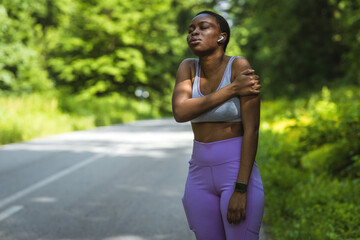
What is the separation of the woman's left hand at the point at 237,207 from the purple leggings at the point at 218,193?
0.04 meters

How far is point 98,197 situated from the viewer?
6.79m

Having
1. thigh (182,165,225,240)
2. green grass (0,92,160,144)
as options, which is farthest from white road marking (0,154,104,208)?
green grass (0,92,160,144)

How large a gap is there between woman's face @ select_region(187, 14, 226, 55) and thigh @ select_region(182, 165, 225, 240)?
65 centimetres

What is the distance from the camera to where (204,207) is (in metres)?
2.37

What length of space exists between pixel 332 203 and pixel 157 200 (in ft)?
8.64

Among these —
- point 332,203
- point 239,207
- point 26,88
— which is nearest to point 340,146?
point 332,203

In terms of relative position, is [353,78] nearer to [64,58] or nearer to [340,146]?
[340,146]

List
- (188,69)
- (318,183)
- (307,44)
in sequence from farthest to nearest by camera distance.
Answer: (307,44), (318,183), (188,69)

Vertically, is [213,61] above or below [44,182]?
above

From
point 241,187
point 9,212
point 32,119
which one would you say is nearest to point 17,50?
point 32,119

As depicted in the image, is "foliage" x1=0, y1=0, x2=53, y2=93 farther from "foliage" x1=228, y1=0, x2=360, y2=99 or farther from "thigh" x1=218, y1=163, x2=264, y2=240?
"thigh" x1=218, y1=163, x2=264, y2=240

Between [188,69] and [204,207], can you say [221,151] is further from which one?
[188,69]

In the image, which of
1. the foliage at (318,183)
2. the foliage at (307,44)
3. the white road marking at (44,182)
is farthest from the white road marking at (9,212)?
the foliage at (307,44)

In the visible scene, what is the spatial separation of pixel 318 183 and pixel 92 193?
3469 mm
